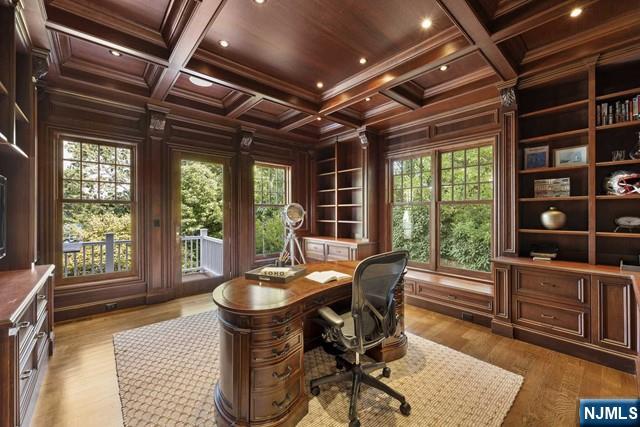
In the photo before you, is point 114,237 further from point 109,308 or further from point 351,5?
point 351,5

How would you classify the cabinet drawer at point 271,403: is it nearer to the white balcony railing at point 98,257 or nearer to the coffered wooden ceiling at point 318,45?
the coffered wooden ceiling at point 318,45

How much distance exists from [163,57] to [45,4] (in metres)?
0.81

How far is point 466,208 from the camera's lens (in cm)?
381

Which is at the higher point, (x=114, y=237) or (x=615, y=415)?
(x=114, y=237)

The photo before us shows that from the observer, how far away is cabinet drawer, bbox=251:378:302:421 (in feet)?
5.02

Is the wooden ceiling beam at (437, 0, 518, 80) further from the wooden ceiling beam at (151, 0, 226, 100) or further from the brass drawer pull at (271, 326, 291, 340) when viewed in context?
the brass drawer pull at (271, 326, 291, 340)

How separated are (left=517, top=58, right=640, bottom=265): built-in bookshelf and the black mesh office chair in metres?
2.16

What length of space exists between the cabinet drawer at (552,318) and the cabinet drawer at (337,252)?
243 cm

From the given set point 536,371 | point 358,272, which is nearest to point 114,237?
point 358,272

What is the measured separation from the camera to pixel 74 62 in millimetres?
2961

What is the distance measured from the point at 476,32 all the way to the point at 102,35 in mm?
3119

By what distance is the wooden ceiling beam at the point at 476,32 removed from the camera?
1.94 meters

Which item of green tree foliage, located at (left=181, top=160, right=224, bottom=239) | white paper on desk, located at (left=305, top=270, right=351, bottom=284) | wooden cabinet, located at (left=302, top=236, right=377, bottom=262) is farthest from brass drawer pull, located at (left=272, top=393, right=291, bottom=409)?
green tree foliage, located at (left=181, top=160, right=224, bottom=239)

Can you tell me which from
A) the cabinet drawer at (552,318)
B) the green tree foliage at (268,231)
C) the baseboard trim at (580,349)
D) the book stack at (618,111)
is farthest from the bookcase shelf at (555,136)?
the green tree foliage at (268,231)
